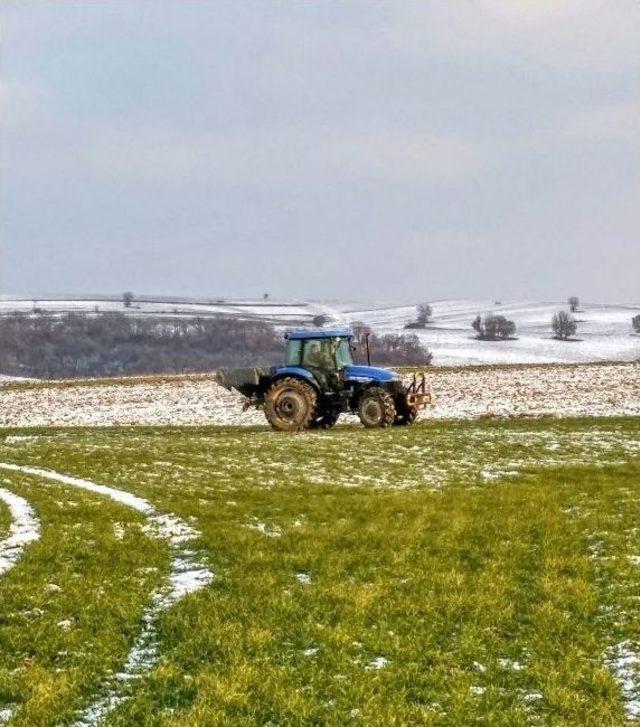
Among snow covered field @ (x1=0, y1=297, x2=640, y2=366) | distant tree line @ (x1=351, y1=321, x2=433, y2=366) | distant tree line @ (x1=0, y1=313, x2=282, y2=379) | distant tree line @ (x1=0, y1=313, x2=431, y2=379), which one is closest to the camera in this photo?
distant tree line @ (x1=351, y1=321, x2=433, y2=366)

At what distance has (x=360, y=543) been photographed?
10445 millimetres

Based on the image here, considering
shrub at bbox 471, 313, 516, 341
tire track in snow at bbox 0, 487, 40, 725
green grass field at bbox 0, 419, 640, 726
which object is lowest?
tire track in snow at bbox 0, 487, 40, 725

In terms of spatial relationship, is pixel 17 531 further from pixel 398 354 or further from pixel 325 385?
pixel 398 354

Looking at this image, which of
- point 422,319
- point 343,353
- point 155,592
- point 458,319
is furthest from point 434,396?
point 458,319

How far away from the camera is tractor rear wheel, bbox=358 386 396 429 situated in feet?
84.3

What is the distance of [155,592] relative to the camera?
8328 millimetres

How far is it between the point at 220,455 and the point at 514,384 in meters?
26.0

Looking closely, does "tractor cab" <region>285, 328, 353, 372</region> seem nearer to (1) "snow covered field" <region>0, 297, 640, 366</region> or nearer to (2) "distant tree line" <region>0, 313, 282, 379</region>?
(2) "distant tree line" <region>0, 313, 282, 379</region>

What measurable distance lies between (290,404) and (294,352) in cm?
184

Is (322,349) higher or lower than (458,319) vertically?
lower

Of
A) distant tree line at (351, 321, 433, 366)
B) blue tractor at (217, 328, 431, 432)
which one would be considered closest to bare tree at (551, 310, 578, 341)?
distant tree line at (351, 321, 433, 366)

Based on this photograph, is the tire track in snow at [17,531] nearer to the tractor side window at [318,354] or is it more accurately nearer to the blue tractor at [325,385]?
the blue tractor at [325,385]

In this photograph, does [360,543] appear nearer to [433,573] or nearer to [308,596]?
[433,573]

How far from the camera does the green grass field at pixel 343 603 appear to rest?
575 centimetres
